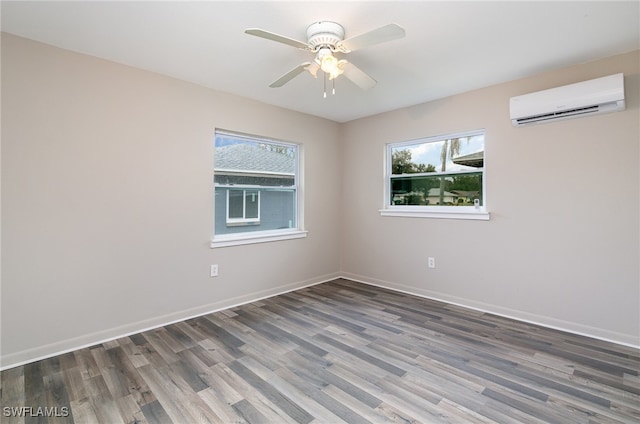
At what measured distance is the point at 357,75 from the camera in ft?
7.58

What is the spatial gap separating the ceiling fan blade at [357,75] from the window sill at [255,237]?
6.83ft

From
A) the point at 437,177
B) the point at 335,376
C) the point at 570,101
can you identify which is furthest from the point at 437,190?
the point at 335,376

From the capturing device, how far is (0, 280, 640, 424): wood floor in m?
1.74

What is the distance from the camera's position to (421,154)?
3.94 metres

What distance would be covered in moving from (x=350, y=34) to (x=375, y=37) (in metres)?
0.47

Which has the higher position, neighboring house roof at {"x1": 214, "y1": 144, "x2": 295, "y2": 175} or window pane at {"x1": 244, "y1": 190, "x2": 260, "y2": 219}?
neighboring house roof at {"x1": 214, "y1": 144, "x2": 295, "y2": 175}

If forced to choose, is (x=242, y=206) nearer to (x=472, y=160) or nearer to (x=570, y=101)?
(x=472, y=160)

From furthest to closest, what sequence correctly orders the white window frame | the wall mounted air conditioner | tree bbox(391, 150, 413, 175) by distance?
tree bbox(391, 150, 413, 175) < the white window frame < the wall mounted air conditioner

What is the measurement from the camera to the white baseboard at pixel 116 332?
2.26m

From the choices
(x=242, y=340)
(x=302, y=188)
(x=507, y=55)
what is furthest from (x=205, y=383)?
(x=507, y=55)

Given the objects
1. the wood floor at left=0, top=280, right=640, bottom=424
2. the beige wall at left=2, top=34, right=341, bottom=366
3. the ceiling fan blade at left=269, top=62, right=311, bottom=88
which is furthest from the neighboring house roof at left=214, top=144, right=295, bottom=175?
the wood floor at left=0, top=280, right=640, bottom=424

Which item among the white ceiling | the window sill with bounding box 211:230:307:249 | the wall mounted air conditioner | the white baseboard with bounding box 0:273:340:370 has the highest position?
the white ceiling

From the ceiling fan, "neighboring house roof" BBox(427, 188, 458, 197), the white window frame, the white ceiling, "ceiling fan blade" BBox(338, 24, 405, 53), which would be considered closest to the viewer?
"ceiling fan blade" BBox(338, 24, 405, 53)

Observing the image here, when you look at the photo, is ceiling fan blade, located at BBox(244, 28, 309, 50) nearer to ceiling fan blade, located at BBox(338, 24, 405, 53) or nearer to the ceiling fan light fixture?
the ceiling fan light fixture
